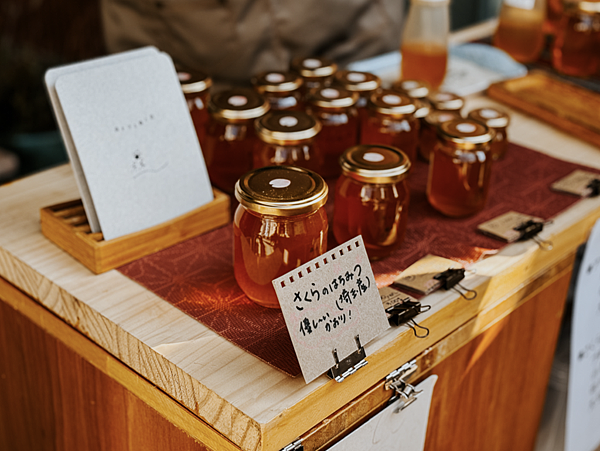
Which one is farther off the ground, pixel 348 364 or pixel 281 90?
pixel 281 90

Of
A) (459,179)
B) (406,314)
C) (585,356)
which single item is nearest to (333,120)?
(459,179)

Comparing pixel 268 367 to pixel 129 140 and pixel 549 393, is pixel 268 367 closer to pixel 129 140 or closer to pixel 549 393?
pixel 129 140

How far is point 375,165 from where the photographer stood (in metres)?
0.90

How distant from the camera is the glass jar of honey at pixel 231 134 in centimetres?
107

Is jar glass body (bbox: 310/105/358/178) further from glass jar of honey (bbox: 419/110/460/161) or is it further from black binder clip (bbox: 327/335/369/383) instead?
black binder clip (bbox: 327/335/369/383)

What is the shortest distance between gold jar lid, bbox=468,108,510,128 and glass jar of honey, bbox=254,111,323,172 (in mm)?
375

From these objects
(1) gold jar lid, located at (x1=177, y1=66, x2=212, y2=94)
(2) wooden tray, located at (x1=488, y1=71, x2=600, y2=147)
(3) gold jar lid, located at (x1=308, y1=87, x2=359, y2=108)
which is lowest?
(2) wooden tray, located at (x1=488, y1=71, x2=600, y2=147)

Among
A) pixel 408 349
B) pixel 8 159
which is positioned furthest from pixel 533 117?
pixel 8 159

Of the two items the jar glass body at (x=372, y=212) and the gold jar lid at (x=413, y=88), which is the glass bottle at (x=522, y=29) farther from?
the jar glass body at (x=372, y=212)

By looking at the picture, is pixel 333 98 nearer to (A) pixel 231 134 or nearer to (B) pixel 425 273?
(A) pixel 231 134

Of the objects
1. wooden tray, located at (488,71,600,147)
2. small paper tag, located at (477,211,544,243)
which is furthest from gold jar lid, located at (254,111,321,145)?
wooden tray, located at (488,71,600,147)

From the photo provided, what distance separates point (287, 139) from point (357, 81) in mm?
329

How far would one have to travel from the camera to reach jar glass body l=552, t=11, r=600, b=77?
167 cm

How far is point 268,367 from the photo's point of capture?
74 cm
